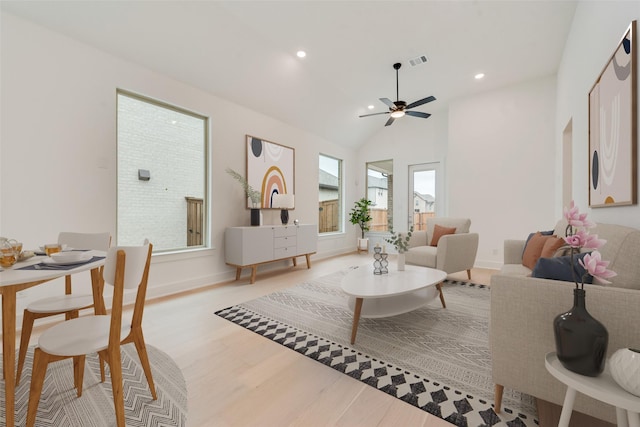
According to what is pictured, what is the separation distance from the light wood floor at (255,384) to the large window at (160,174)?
1.16 m

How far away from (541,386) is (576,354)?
1.42 ft

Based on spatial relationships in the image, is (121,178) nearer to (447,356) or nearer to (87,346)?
(87,346)

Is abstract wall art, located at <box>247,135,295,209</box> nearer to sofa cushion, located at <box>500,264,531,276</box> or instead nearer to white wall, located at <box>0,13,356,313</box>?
white wall, located at <box>0,13,356,313</box>

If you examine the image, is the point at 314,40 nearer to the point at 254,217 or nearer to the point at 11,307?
the point at 254,217

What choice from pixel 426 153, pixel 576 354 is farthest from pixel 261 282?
pixel 426 153

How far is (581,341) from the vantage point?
0.92 m

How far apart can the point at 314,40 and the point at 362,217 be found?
164 inches

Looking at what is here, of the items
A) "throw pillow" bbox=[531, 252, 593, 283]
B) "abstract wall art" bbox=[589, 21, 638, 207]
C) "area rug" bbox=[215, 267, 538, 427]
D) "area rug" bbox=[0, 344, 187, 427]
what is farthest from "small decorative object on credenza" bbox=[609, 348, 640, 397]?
"area rug" bbox=[0, 344, 187, 427]

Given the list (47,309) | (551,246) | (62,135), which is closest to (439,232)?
(551,246)

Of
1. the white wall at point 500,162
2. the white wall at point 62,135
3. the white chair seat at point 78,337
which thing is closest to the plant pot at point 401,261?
the white chair seat at point 78,337

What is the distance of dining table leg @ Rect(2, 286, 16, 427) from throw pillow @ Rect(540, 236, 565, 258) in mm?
3433

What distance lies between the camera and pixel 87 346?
1199 mm

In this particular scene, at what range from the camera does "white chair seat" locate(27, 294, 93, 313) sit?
1.54 metres

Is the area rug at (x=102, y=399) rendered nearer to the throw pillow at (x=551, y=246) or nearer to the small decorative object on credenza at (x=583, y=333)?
the small decorative object on credenza at (x=583, y=333)
